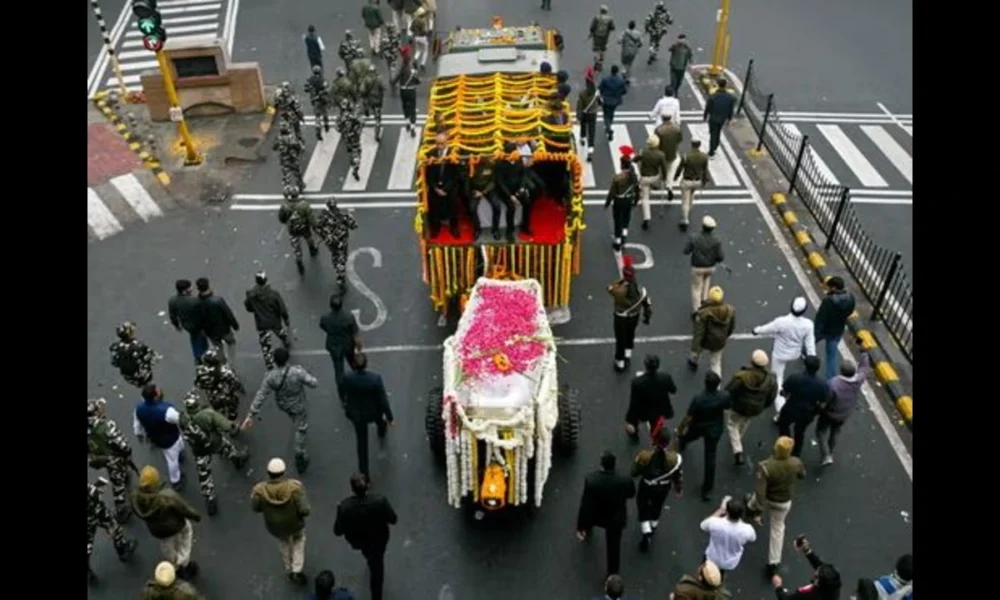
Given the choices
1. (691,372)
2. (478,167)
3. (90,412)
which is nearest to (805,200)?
(691,372)

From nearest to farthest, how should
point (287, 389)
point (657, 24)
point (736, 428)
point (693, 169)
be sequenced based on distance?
1. point (287, 389)
2. point (736, 428)
3. point (693, 169)
4. point (657, 24)

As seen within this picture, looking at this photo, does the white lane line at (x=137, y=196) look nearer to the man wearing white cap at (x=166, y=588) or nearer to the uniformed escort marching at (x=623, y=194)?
the uniformed escort marching at (x=623, y=194)

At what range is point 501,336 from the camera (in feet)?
33.9

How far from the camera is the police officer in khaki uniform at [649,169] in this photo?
14.9 metres

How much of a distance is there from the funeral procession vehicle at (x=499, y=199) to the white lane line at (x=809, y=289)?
13.6 feet

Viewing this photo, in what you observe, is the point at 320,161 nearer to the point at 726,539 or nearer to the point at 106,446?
the point at 106,446

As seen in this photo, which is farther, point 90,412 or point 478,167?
point 478,167

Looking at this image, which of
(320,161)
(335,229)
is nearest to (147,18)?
(320,161)

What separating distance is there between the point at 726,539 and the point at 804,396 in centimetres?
238

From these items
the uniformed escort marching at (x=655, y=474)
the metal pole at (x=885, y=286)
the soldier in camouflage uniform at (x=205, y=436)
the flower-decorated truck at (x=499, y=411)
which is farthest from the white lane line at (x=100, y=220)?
the metal pole at (x=885, y=286)

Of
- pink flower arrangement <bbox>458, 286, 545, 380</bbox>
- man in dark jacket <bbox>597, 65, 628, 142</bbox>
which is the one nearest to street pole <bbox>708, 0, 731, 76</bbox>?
man in dark jacket <bbox>597, 65, 628, 142</bbox>

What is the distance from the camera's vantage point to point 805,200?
16.8m

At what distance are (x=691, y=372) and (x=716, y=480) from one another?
218 cm
